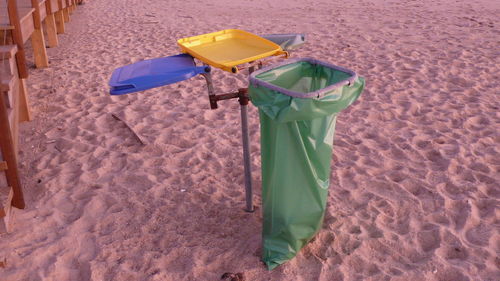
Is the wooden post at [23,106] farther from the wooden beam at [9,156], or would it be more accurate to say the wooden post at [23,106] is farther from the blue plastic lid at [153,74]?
the blue plastic lid at [153,74]

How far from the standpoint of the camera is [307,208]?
2.25 meters

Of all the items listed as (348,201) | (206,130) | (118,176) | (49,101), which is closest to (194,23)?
(49,101)

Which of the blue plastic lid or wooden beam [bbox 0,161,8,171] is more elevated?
the blue plastic lid

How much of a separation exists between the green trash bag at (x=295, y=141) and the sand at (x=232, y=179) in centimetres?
20

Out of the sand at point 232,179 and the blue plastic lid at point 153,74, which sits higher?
the blue plastic lid at point 153,74

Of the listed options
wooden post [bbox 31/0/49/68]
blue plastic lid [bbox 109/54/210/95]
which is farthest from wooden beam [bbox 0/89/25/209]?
wooden post [bbox 31/0/49/68]

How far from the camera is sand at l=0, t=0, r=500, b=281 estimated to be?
2.40 m

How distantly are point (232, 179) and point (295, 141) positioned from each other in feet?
4.11

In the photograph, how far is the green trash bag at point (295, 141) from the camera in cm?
195

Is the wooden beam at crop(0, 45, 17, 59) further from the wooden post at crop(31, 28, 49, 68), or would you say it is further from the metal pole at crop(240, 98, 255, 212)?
the wooden post at crop(31, 28, 49, 68)

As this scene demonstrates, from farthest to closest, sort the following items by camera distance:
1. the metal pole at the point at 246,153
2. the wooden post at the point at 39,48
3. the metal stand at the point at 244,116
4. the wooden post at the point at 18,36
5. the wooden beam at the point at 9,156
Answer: the wooden post at the point at 39,48
the wooden post at the point at 18,36
the wooden beam at the point at 9,156
the metal pole at the point at 246,153
the metal stand at the point at 244,116

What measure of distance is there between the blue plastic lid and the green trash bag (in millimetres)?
343

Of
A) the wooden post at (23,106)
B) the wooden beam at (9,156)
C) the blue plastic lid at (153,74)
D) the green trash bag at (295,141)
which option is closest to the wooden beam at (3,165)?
the wooden beam at (9,156)

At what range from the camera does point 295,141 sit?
2.06 meters
